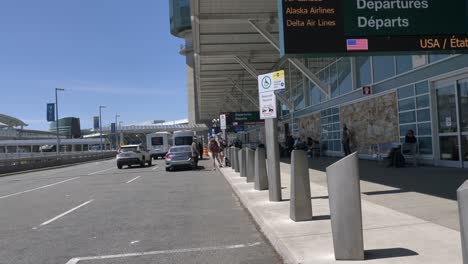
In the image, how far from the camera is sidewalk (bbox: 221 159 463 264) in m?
6.15

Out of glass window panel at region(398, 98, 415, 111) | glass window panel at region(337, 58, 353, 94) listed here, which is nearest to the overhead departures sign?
glass window panel at region(398, 98, 415, 111)

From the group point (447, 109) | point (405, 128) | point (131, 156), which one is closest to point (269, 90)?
point (447, 109)

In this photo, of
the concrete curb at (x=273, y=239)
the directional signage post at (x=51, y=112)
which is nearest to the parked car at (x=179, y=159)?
the concrete curb at (x=273, y=239)

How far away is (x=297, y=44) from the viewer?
35.0 feet

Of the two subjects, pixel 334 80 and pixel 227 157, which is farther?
pixel 227 157

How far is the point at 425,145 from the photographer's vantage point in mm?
18141

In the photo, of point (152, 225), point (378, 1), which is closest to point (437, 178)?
point (378, 1)

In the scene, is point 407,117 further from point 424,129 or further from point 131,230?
point 131,230

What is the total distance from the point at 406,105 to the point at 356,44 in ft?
31.3

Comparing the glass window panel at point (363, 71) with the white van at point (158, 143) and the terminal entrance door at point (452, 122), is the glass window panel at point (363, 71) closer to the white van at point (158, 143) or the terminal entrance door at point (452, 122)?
the terminal entrance door at point (452, 122)

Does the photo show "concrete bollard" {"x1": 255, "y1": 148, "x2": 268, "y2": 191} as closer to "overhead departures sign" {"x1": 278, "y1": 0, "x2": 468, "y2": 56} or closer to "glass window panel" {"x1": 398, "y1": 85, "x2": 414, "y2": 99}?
"overhead departures sign" {"x1": 278, "y1": 0, "x2": 468, "y2": 56}

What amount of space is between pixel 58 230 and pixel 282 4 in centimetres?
642

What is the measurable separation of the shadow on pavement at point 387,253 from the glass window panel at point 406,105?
13388mm

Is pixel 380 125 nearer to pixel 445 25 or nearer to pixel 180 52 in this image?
pixel 445 25
